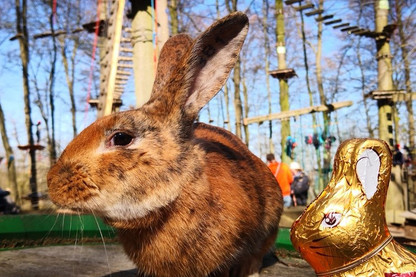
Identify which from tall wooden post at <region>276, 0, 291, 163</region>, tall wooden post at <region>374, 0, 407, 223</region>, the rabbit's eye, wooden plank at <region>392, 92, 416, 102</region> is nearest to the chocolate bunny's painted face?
the rabbit's eye

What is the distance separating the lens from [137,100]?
17.8ft

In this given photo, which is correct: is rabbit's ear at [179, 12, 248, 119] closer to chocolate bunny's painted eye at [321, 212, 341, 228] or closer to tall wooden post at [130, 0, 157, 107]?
chocolate bunny's painted eye at [321, 212, 341, 228]

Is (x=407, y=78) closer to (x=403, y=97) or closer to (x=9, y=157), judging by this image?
→ (x=403, y=97)

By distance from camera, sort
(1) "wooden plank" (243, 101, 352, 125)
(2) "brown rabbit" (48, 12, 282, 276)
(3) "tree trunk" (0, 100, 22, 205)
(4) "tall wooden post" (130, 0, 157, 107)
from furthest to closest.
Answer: (3) "tree trunk" (0, 100, 22, 205)
(1) "wooden plank" (243, 101, 352, 125)
(4) "tall wooden post" (130, 0, 157, 107)
(2) "brown rabbit" (48, 12, 282, 276)

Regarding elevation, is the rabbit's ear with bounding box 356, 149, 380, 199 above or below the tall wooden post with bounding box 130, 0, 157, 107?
below

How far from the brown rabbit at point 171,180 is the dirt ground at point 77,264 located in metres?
0.63

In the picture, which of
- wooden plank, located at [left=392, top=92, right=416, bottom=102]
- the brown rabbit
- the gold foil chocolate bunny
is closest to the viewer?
the gold foil chocolate bunny

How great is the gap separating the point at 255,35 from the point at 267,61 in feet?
5.49

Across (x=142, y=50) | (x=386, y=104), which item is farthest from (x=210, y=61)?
(x=386, y=104)

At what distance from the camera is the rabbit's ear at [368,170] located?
59.0 inches

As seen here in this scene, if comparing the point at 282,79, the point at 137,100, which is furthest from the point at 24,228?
the point at 282,79

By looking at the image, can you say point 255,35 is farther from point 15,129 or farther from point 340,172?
point 340,172

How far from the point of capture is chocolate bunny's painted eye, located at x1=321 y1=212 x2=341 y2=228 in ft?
4.81

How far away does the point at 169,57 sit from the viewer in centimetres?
235
